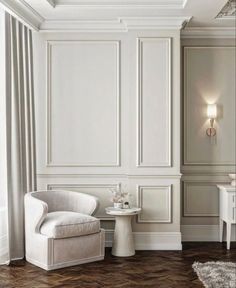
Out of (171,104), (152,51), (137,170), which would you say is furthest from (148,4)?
(137,170)

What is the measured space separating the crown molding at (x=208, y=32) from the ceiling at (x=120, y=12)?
0.22 ft

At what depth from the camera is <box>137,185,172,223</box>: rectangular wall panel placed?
580 cm

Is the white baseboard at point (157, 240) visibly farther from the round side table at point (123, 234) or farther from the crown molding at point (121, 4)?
the crown molding at point (121, 4)

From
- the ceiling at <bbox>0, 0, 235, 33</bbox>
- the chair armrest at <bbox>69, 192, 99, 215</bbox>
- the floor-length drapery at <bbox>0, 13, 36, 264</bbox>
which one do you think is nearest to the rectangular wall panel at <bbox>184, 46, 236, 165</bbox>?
the ceiling at <bbox>0, 0, 235, 33</bbox>

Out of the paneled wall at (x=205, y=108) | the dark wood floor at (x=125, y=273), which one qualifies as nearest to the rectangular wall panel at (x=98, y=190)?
the dark wood floor at (x=125, y=273)

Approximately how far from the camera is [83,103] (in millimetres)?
5949

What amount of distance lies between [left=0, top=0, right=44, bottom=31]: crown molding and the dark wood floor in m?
2.56

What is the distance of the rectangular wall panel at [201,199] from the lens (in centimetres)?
626

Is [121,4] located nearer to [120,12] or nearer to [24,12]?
[120,12]

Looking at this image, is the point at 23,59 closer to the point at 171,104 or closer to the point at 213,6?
the point at 171,104

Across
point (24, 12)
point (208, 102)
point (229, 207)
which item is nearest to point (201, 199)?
point (229, 207)

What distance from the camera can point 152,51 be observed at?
577 centimetres

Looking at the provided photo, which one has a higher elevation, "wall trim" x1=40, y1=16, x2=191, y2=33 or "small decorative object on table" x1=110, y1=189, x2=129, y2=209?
"wall trim" x1=40, y1=16, x2=191, y2=33

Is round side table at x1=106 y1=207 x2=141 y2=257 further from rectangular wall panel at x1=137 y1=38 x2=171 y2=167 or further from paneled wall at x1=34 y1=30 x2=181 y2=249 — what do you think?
rectangular wall panel at x1=137 y1=38 x2=171 y2=167
